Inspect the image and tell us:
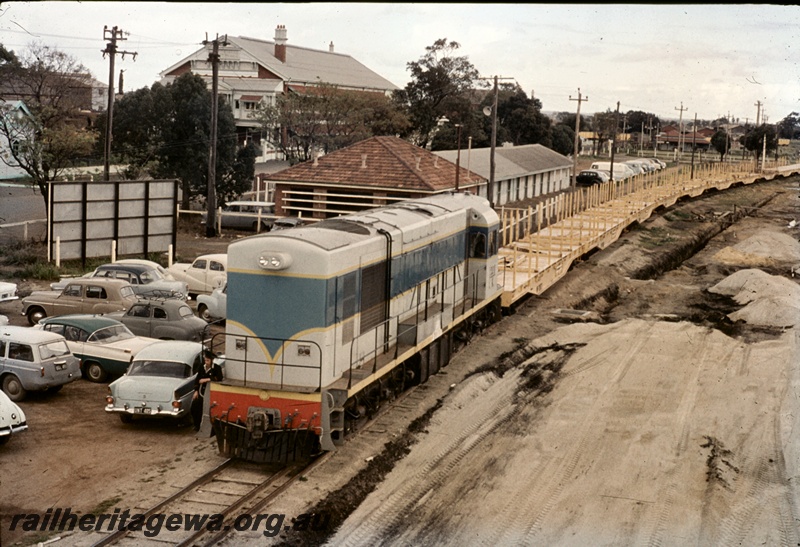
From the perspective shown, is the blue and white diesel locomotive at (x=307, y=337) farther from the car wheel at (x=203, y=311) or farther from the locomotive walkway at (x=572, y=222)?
the locomotive walkway at (x=572, y=222)

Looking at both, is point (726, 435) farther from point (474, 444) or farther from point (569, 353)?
point (569, 353)

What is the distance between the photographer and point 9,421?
15.2 meters

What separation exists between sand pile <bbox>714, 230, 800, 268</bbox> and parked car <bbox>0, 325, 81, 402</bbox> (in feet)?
105

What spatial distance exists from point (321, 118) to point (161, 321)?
36.2 metres

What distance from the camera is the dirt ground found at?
1283 centimetres

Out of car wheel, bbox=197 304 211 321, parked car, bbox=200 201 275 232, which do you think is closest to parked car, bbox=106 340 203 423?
car wheel, bbox=197 304 211 321

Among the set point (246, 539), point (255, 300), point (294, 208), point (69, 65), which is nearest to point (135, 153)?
point (294, 208)

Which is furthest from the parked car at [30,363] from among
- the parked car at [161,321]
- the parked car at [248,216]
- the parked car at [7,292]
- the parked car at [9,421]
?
the parked car at [248,216]

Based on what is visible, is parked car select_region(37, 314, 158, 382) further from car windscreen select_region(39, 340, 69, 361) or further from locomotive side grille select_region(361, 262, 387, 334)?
locomotive side grille select_region(361, 262, 387, 334)

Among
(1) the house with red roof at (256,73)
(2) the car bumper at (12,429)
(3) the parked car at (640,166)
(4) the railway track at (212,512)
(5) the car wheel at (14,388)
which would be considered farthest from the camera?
(3) the parked car at (640,166)

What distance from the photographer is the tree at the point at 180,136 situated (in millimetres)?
47500

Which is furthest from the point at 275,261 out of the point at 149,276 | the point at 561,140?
the point at 561,140

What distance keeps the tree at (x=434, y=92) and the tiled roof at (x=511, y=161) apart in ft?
20.0

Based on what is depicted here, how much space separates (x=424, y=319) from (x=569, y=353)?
6067 millimetres
